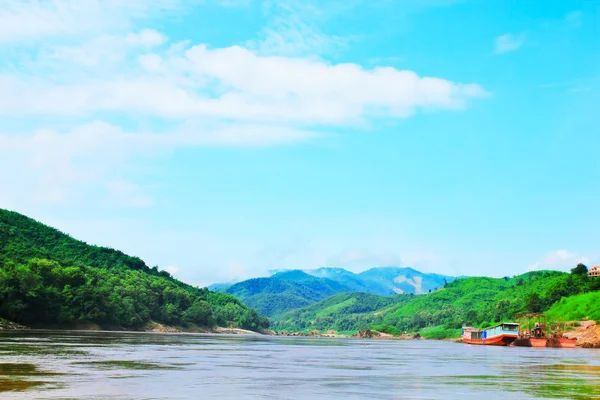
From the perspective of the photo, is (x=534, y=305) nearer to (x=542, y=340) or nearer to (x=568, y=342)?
(x=542, y=340)

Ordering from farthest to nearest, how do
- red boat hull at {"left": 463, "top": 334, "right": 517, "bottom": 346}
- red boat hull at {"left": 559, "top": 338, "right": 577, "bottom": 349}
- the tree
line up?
the tree, red boat hull at {"left": 463, "top": 334, "right": 517, "bottom": 346}, red boat hull at {"left": 559, "top": 338, "right": 577, "bottom": 349}

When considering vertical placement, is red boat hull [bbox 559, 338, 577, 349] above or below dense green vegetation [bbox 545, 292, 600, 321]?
below

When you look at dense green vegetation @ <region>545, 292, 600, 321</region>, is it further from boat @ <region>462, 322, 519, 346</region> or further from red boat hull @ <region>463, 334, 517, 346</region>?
red boat hull @ <region>463, 334, 517, 346</region>

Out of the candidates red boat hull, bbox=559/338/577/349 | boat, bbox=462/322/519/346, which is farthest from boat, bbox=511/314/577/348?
boat, bbox=462/322/519/346

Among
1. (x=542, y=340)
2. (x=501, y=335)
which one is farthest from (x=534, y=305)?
(x=542, y=340)

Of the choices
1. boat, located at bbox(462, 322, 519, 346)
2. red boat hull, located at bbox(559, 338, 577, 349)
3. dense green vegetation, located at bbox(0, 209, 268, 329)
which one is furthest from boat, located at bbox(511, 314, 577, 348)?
dense green vegetation, located at bbox(0, 209, 268, 329)

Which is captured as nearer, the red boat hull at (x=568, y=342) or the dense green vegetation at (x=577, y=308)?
the red boat hull at (x=568, y=342)

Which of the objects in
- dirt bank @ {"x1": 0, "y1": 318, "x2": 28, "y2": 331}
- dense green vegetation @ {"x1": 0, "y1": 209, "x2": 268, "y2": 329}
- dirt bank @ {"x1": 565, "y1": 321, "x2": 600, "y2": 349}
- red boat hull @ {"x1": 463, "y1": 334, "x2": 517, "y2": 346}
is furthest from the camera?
red boat hull @ {"x1": 463, "y1": 334, "x2": 517, "y2": 346}

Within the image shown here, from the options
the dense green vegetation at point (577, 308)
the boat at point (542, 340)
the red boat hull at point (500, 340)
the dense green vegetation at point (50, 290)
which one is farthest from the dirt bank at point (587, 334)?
the dense green vegetation at point (50, 290)

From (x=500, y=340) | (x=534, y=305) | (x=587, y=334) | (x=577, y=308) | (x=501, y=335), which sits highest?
(x=534, y=305)

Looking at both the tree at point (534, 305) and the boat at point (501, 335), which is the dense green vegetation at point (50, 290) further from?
the tree at point (534, 305)

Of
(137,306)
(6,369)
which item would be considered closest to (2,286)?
(137,306)

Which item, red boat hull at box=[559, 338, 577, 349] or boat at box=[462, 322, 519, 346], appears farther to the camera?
boat at box=[462, 322, 519, 346]

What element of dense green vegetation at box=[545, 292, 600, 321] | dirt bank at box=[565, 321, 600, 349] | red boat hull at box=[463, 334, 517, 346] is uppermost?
dense green vegetation at box=[545, 292, 600, 321]
